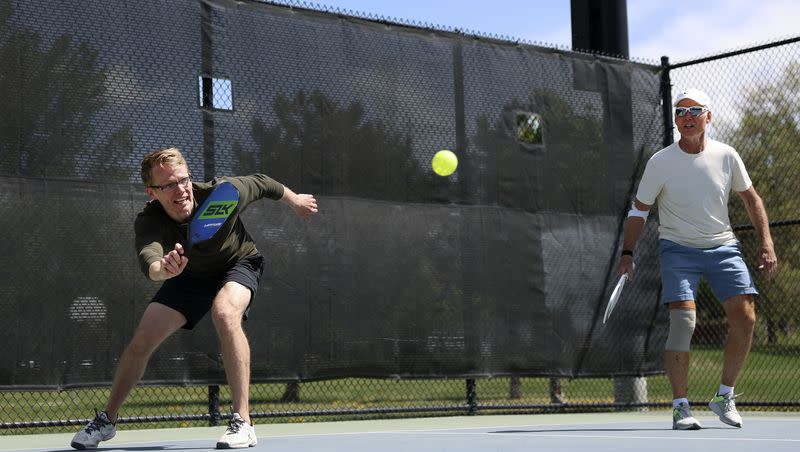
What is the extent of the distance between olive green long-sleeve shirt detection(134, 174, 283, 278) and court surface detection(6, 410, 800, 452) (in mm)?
747

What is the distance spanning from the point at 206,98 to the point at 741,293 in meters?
2.99

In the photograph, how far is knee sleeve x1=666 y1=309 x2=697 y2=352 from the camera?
5.38 meters

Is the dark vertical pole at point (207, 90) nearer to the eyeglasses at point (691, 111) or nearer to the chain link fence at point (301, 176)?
the chain link fence at point (301, 176)

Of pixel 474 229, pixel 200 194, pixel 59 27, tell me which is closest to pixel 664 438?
pixel 200 194

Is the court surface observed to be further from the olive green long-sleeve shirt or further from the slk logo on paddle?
the slk logo on paddle

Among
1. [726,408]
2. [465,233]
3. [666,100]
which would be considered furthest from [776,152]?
[726,408]

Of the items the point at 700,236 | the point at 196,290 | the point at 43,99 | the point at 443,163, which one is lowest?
the point at 196,290

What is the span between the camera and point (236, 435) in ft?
14.3

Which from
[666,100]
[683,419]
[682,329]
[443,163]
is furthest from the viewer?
[666,100]

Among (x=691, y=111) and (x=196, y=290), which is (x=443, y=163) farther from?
(x=196, y=290)

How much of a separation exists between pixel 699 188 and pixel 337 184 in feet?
7.19

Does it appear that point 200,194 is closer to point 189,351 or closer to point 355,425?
point 189,351

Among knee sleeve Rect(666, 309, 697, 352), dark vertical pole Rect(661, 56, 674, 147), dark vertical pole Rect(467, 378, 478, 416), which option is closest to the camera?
knee sleeve Rect(666, 309, 697, 352)

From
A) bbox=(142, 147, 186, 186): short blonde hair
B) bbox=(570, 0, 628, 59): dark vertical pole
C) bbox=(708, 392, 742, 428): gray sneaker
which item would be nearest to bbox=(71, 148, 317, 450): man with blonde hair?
bbox=(142, 147, 186, 186): short blonde hair
